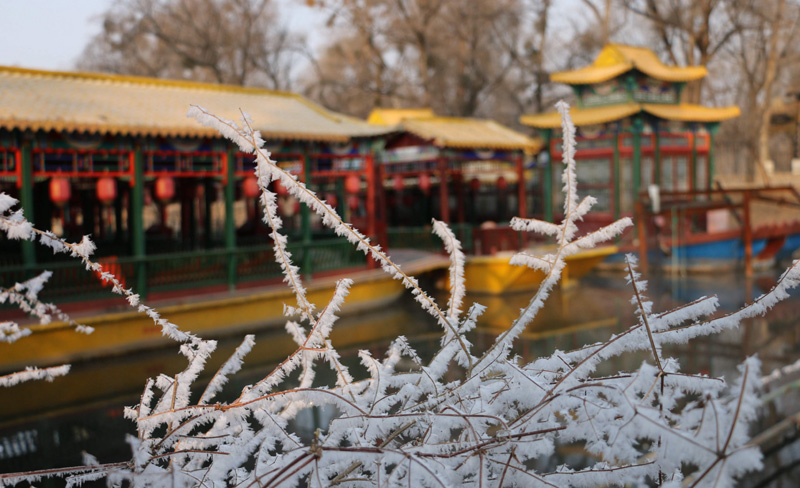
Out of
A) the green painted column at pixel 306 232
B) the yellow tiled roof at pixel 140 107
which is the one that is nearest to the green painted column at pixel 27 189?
the yellow tiled roof at pixel 140 107

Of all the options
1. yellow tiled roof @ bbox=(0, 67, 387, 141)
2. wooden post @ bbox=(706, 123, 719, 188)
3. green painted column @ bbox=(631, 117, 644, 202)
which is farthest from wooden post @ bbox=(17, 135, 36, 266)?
wooden post @ bbox=(706, 123, 719, 188)

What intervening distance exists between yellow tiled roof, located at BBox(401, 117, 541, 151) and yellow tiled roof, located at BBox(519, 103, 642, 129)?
1087 millimetres

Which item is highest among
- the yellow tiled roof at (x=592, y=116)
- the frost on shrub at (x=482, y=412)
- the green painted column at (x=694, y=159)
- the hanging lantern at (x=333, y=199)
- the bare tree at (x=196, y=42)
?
the bare tree at (x=196, y=42)

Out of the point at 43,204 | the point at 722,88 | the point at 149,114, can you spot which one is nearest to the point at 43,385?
the point at 149,114

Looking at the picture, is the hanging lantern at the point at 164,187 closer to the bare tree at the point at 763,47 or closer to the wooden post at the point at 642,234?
the wooden post at the point at 642,234

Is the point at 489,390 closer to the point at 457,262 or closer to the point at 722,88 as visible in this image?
the point at 457,262

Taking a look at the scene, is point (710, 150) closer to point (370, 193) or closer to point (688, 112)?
point (688, 112)

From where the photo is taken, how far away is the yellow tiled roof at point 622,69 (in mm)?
15996

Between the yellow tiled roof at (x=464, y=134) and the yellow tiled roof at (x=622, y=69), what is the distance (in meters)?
2.51

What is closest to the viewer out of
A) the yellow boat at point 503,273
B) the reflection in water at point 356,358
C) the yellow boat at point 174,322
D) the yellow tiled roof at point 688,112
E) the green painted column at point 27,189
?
the reflection in water at point 356,358

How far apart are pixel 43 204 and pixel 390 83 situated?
15419 mm

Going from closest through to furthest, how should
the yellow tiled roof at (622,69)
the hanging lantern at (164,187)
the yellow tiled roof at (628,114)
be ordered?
the hanging lantern at (164,187) < the yellow tiled roof at (628,114) < the yellow tiled roof at (622,69)

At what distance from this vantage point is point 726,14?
72.7 feet

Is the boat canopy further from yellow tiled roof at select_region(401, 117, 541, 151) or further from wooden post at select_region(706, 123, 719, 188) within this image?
wooden post at select_region(706, 123, 719, 188)
